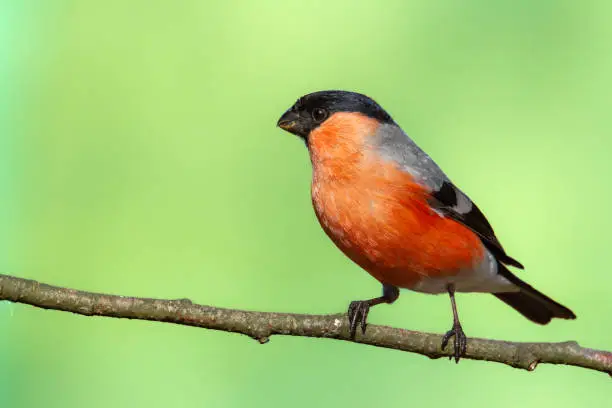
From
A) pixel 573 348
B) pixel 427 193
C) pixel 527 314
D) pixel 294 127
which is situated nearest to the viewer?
pixel 573 348

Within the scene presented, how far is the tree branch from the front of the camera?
2477mm

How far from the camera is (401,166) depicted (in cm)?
346

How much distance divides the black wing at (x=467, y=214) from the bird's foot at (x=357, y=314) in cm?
52

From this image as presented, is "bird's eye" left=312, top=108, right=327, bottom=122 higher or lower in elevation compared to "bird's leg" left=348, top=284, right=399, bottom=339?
higher

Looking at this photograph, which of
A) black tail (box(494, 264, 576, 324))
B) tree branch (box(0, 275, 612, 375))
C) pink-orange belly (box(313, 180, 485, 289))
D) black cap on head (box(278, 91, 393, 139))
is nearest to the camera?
tree branch (box(0, 275, 612, 375))

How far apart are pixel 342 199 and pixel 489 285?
40.1 inches

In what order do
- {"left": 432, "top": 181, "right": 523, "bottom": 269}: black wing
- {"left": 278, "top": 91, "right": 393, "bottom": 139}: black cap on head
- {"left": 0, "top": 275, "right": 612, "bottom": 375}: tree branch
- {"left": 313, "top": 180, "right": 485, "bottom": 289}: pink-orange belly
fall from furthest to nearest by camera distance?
{"left": 278, "top": 91, "right": 393, "bottom": 139}: black cap on head → {"left": 432, "top": 181, "right": 523, "bottom": 269}: black wing → {"left": 313, "top": 180, "right": 485, "bottom": 289}: pink-orange belly → {"left": 0, "top": 275, "right": 612, "bottom": 375}: tree branch

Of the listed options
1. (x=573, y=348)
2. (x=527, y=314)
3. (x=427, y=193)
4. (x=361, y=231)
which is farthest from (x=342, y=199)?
(x=527, y=314)

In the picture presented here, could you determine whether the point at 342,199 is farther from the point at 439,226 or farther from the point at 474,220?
the point at 474,220

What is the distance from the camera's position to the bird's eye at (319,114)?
3.66m

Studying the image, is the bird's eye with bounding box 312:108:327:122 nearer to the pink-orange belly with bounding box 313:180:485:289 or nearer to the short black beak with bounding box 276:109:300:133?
the short black beak with bounding box 276:109:300:133

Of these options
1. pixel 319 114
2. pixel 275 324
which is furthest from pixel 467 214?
pixel 275 324

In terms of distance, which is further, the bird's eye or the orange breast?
the bird's eye

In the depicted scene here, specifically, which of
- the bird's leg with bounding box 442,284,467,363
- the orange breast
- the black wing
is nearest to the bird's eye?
the orange breast
